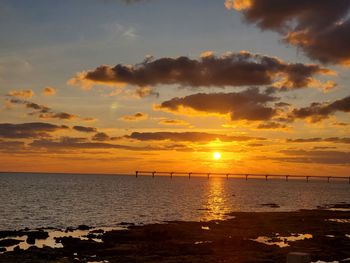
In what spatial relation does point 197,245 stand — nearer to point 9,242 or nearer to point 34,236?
point 9,242

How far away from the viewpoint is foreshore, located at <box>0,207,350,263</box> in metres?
41.3

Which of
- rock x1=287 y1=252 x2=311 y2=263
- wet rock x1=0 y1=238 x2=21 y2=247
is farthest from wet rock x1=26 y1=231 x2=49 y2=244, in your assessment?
rock x1=287 y1=252 x2=311 y2=263

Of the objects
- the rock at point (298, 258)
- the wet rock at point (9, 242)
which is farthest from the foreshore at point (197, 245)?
the rock at point (298, 258)

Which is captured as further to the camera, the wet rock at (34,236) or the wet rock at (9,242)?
the wet rock at (34,236)

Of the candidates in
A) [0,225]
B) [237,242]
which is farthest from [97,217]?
[237,242]

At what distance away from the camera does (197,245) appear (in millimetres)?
48531

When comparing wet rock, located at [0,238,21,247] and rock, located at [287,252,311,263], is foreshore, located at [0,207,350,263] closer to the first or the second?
wet rock, located at [0,238,21,247]

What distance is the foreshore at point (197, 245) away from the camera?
135 ft

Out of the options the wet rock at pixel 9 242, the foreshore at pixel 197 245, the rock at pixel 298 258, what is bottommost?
the wet rock at pixel 9 242

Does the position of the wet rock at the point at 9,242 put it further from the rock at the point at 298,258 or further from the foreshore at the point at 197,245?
the rock at the point at 298,258

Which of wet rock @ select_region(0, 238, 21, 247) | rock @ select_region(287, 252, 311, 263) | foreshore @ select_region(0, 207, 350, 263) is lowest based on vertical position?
wet rock @ select_region(0, 238, 21, 247)

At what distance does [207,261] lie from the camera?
39.8m

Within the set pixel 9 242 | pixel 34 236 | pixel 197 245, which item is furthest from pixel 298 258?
pixel 34 236

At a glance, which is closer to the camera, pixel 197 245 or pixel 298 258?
pixel 298 258
